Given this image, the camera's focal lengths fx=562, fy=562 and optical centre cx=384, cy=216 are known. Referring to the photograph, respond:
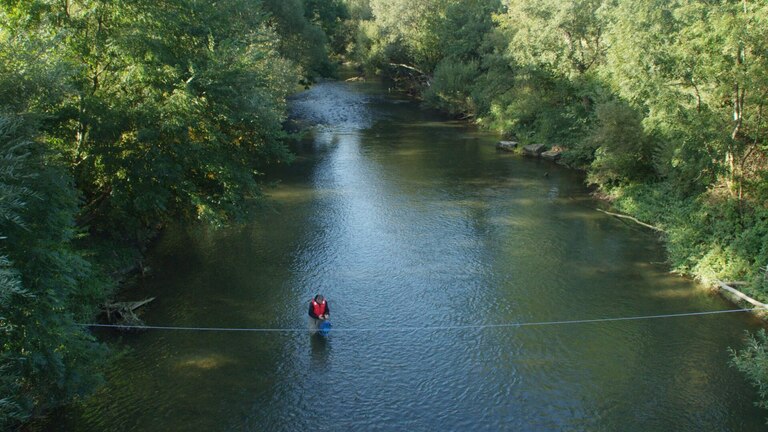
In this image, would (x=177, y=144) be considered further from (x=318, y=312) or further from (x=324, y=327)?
(x=324, y=327)

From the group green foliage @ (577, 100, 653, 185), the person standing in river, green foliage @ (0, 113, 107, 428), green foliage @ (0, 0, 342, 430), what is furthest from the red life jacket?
green foliage @ (577, 100, 653, 185)

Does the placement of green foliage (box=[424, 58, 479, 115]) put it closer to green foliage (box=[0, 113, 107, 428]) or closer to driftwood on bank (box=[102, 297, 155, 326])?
driftwood on bank (box=[102, 297, 155, 326])

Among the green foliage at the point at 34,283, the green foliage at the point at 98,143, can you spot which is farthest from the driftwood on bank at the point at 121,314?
the green foliage at the point at 34,283

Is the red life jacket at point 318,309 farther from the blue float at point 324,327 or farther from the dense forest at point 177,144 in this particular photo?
the dense forest at point 177,144

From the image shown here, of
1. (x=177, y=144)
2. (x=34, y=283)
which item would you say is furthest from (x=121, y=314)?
(x=34, y=283)

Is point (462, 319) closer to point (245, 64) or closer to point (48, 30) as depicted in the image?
point (245, 64)

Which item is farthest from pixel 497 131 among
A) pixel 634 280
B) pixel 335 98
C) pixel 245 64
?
pixel 245 64
